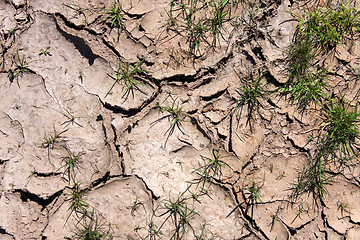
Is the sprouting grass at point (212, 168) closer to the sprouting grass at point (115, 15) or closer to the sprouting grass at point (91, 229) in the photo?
the sprouting grass at point (91, 229)

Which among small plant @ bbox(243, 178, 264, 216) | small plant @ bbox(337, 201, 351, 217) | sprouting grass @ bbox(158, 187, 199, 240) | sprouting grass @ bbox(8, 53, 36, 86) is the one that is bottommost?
sprouting grass @ bbox(158, 187, 199, 240)

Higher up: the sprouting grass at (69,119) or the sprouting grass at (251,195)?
the sprouting grass at (69,119)

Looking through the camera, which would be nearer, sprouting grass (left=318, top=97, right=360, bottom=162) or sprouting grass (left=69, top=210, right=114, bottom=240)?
sprouting grass (left=69, top=210, right=114, bottom=240)

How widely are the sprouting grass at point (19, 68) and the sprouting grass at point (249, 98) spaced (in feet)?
4.90

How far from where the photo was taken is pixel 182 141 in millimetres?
2195

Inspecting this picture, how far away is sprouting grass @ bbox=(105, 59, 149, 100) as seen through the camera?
7.29 ft

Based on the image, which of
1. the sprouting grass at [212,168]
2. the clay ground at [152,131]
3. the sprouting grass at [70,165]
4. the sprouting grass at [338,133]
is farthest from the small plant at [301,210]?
the sprouting grass at [70,165]

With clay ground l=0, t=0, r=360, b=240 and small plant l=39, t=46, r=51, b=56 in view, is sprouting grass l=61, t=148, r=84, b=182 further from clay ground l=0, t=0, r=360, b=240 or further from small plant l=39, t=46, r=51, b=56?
small plant l=39, t=46, r=51, b=56

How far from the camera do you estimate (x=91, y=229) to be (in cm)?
210

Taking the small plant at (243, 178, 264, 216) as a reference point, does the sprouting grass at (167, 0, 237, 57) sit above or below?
above

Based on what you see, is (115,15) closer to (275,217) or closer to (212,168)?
(212,168)

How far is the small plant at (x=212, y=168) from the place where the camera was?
2172mm

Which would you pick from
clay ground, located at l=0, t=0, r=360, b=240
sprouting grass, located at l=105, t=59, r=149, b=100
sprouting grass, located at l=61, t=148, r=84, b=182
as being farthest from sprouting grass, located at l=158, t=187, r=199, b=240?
sprouting grass, located at l=105, t=59, r=149, b=100

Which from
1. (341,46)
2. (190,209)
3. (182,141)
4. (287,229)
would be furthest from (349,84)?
A: (190,209)
